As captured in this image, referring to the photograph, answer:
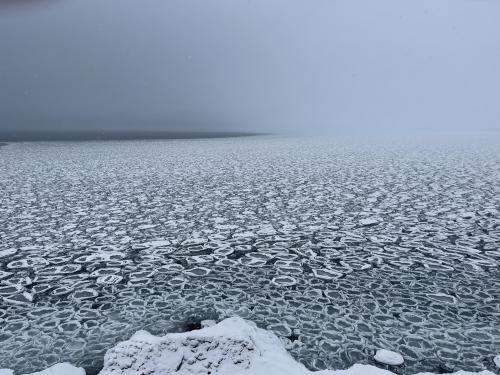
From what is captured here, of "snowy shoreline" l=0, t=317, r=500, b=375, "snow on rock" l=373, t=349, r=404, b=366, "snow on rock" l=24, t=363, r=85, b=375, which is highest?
"snowy shoreline" l=0, t=317, r=500, b=375

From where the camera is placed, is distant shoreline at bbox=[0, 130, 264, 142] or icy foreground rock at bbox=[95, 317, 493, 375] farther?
distant shoreline at bbox=[0, 130, 264, 142]

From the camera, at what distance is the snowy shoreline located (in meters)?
1.86

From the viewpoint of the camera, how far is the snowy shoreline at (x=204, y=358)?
186cm

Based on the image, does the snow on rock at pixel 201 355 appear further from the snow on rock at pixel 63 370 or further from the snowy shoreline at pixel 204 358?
the snow on rock at pixel 63 370

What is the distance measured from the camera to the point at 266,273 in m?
3.14

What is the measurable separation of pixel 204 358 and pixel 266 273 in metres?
1.30

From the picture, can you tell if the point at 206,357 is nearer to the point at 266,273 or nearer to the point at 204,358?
the point at 204,358

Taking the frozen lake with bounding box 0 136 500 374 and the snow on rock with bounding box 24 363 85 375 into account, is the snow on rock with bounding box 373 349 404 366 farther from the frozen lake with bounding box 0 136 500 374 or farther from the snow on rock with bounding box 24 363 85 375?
the snow on rock with bounding box 24 363 85 375

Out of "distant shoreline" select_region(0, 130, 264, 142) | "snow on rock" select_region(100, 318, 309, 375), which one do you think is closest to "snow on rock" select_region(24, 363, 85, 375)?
"snow on rock" select_region(100, 318, 309, 375)

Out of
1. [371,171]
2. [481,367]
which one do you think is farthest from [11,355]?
[371,171]

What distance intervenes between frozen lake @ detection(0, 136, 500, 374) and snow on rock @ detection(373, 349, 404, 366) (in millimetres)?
44

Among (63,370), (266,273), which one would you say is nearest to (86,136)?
(266,273)

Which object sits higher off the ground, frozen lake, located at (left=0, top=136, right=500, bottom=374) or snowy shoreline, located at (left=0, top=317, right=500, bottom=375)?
snowy shoreline, located at (left=0, top=317, right=500, bottom=375)

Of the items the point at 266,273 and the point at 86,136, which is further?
the point at 86,136
